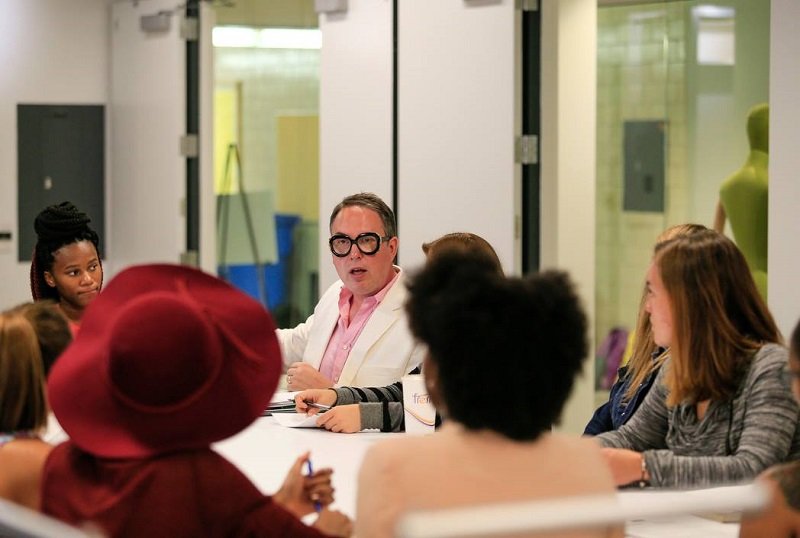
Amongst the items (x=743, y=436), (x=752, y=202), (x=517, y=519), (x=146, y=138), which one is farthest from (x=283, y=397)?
(x=146, y=138)

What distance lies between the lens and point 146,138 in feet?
23.0

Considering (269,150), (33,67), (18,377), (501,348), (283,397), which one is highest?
(33,67)

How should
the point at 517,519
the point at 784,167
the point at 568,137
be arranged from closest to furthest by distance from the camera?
the point at 517,519
the point at 784,167
the point at 568,137

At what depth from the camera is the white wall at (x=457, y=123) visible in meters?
5.02

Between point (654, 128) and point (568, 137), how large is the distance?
4.27ft

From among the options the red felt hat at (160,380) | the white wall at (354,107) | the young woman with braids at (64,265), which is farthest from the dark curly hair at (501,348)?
the white wall at (354,107)

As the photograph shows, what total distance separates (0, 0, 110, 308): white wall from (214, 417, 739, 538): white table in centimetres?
390

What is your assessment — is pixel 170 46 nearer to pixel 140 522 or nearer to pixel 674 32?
pixel 674 32

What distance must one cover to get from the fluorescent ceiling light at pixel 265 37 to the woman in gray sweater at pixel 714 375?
393 cm

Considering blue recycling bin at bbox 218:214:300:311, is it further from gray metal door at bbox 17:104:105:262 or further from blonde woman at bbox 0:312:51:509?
blonde woman at bbox 0:312:51:509

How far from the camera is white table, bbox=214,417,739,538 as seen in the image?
236 cm

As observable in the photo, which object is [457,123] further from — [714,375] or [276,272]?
[714,375]

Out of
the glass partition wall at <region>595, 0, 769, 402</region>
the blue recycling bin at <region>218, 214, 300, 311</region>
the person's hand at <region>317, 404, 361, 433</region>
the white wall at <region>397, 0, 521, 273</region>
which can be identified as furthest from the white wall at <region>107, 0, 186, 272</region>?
the person's hand at <region>317, 404, 361, 433</region>

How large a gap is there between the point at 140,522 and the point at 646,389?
4.56ft
